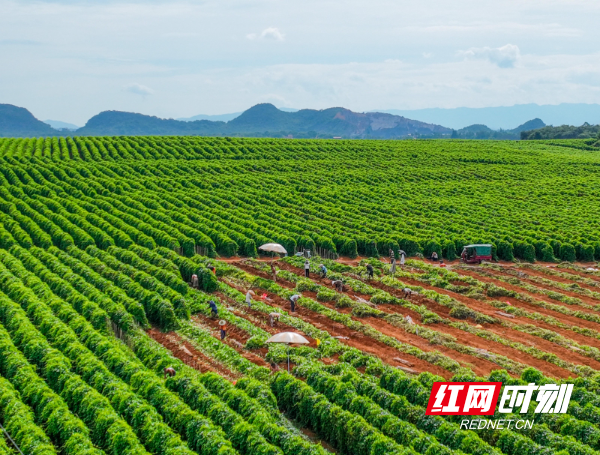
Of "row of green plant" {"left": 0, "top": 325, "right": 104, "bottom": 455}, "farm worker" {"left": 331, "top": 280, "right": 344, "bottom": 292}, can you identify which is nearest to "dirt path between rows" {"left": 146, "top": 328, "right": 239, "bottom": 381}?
"row of green plant" {"left": 0, "top": 325, "right": 104, "bottom": 455}

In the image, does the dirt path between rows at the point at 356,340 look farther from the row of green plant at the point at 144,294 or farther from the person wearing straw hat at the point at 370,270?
the person wearing straw hat at the point at 370,270

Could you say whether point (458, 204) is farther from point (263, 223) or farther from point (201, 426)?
point (201, 426)

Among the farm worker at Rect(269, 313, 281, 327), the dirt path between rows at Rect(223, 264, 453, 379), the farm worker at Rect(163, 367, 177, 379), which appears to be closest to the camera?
the farm worker at Rect(163, 367, 177, 379)

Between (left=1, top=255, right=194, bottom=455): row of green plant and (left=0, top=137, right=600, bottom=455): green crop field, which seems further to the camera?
(left=0, top=137, right=600, bottom=455): green crop field

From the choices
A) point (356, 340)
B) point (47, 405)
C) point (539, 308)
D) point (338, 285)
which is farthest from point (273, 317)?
point (539, 308)

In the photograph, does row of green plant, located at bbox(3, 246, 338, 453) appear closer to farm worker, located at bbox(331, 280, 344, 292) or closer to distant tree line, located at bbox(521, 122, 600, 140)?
farm worker, located at bbox(331, 280, 344, 292)

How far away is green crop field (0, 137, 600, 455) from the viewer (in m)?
18.3

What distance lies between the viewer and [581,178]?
249ft

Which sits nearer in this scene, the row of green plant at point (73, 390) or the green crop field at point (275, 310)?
the row of green plant at point (73, 390)

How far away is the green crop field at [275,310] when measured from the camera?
18312 millimetres

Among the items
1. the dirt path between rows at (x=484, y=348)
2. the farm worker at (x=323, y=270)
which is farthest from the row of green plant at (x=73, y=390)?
the farm worker at (x=323, y=270)

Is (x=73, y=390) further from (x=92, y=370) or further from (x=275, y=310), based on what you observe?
(x=275, y=310)

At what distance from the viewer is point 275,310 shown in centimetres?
2973

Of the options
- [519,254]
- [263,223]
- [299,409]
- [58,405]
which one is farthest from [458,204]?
[58,405]
